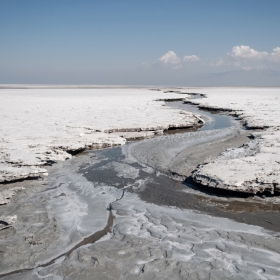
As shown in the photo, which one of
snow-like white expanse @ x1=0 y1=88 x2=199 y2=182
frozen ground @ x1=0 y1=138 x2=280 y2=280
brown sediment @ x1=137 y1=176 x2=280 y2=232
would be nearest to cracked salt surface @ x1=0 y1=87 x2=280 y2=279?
frozen ground @ x1=0 y1=138 x2=280 y2=280

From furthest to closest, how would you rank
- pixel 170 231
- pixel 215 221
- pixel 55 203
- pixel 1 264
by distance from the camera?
pixel 55 203, pixel 215 221, pixel 170 231, pixel 1 264

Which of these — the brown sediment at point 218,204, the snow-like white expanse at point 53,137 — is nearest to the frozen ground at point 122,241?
the brown sediment at point 218,204

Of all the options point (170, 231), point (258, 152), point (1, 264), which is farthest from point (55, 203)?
point (258, 152)

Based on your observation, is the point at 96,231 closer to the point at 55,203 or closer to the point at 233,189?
the point at 55,203

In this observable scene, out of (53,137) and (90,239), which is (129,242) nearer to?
(90,239)

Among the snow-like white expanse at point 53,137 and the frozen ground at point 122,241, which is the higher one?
the snow-like white expanse at point 53,137

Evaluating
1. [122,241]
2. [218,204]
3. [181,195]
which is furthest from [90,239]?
[218,204]

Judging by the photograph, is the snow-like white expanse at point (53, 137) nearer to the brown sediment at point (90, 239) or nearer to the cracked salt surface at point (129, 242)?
the cracked salt surface at point (129, 242)

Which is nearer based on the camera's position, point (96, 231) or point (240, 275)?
point (240, 275)
